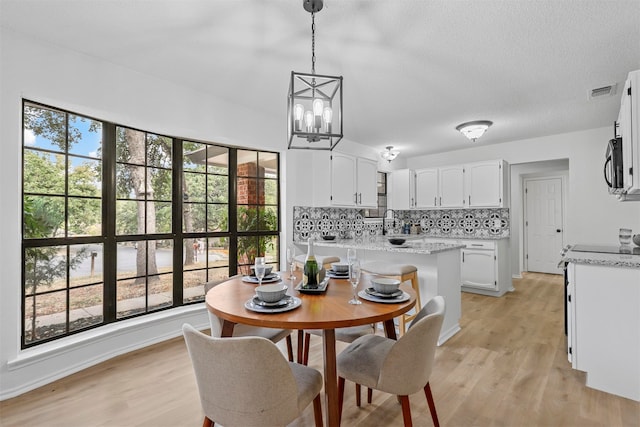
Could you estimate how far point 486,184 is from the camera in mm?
4949

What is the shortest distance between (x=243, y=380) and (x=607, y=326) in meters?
2.46

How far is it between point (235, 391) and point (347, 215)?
3.98 m

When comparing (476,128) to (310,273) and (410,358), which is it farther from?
(410,358)

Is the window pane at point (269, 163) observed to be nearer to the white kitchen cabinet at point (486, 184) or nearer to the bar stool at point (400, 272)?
the bar stool at point (400, 272)

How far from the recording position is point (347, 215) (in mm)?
5023

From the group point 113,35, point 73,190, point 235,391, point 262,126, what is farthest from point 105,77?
point 235,391

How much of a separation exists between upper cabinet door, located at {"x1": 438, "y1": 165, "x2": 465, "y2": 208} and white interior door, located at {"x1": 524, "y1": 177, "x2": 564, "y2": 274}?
2335 mm

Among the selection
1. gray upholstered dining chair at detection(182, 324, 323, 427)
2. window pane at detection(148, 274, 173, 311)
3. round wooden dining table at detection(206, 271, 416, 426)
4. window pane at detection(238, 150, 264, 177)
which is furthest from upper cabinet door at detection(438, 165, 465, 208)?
gray upholstered dining chair at detection(182, 324, 323, 427)

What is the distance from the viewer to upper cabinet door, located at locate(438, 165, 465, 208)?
17.2ft

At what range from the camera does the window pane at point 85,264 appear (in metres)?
2.50

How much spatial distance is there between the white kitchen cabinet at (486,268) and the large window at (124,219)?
3162 mm

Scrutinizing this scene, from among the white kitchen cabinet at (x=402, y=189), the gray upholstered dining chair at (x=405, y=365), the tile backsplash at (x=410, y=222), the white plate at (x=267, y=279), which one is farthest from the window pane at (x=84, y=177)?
the white kitchen cabinet at (x=402, y=189)

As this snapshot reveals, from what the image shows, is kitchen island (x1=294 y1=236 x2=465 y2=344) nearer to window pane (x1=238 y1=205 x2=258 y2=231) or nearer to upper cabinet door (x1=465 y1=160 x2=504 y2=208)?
window pane (x1=238 y1=205 x2=258 y2=231)

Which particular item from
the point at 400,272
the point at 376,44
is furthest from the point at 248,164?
the point at 400,272
